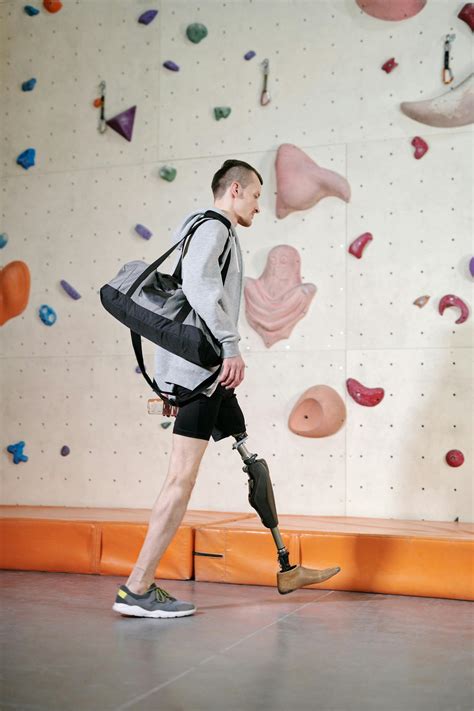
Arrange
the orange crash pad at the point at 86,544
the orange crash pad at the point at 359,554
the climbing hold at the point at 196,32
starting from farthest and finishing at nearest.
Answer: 1. the climbing hold at the point at 196,32
2. the orange crash pad at the point at 86,544
3. the orange crash pad at the point at 359,554

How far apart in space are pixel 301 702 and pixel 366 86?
2.86 metres

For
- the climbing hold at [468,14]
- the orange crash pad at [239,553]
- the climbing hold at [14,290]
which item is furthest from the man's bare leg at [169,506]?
the climbing hold at [468,14]

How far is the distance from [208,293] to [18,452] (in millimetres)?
2275

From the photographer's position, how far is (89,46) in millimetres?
4445

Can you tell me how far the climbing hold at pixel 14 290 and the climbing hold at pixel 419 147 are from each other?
207cm

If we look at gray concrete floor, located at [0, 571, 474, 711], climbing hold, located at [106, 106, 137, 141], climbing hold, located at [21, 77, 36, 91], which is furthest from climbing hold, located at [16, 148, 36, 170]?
gray concrete floor, located at [0, 571, 474, 711]

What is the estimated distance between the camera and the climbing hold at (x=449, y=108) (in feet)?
12.0

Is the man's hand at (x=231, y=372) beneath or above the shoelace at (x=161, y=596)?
above

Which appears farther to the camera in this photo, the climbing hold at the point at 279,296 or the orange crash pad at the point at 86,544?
the climbing hold at the point at 279,296

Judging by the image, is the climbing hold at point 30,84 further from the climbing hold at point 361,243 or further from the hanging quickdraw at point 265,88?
the climbing hold at point 361,243

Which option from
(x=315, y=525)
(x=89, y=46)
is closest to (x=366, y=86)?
(x=89, y=46)

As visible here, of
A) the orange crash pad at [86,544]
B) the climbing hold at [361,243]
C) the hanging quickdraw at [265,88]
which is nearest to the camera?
the orange crash pad at [86,544]

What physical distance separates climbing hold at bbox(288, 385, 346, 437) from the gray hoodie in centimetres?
122

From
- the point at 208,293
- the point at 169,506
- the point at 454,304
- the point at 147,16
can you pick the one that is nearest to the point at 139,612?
the point at 169,506
